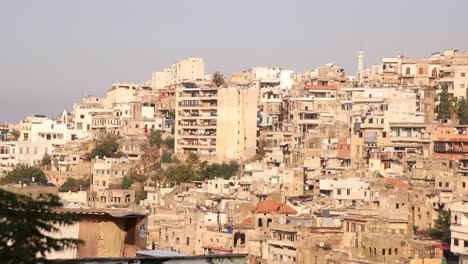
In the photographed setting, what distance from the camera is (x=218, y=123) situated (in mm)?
67125

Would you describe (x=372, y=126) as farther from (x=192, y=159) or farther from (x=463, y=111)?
(x=192, y=159)

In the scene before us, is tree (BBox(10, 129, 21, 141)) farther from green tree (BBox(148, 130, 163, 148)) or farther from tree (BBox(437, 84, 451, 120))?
tree (BBox(437, 84, 451, 120))

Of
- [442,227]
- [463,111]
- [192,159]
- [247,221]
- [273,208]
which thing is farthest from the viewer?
Answer: [192,159]

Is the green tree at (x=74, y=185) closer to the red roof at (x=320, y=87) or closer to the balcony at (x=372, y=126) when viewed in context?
the red roof at (x=320, y=87)

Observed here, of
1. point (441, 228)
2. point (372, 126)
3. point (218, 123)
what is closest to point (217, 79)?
point (218, 123)

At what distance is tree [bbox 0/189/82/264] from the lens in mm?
10641

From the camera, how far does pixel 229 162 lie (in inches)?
2549

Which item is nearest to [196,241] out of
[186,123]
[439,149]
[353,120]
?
[439,149]

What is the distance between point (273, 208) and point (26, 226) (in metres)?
38.0

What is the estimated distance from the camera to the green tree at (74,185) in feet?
218

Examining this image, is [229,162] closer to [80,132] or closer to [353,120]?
[353,120]

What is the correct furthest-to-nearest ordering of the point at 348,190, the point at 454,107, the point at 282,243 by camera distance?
the point at 454,107 → the point at 348,190 → the point at 282,243

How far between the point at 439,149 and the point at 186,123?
16.3 metres

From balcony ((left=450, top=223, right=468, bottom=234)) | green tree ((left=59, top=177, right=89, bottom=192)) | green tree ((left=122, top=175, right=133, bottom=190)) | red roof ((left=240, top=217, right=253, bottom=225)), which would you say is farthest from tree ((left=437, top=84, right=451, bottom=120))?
balcony ((left=450, top=223, right=468, bottom=234))
